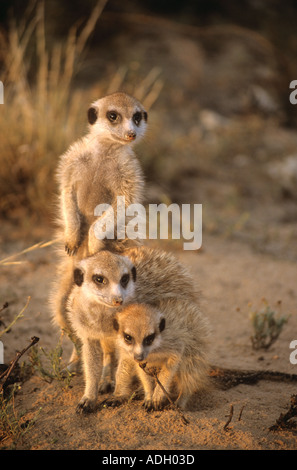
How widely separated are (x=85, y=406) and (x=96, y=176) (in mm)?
1152

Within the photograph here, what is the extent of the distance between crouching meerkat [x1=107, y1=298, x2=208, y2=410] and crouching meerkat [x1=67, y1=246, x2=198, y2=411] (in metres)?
0.07

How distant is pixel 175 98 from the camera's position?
8234mm

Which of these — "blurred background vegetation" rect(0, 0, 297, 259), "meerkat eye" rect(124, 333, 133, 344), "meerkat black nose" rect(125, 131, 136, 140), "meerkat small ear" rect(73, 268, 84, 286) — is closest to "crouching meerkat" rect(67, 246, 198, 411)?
"meerkat small ear" rect(73, 268, 84, 286)

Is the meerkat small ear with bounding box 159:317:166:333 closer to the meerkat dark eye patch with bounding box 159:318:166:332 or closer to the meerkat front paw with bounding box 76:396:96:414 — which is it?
the meerkat dark eye patch with bounding box 159:318:166:332

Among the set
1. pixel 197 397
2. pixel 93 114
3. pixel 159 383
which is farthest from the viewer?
pixel 93 114

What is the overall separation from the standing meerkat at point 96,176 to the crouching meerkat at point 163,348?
0.43 m

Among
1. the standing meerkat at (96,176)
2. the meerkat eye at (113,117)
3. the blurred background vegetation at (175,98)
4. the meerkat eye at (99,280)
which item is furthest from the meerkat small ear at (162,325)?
the blurred background vegetation at (175,98)

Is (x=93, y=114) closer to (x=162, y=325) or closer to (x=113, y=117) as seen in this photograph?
(x=113, y=117)

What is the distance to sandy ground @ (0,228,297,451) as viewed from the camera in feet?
6.92

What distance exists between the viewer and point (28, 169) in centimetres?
475

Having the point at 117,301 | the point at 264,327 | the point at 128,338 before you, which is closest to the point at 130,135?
the point at 117,301

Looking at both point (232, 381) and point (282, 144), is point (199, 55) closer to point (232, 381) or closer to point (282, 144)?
point (282, 144)
